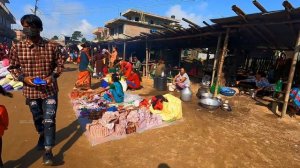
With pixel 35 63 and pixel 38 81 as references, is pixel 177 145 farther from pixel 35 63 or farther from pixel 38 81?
pixel 35 63

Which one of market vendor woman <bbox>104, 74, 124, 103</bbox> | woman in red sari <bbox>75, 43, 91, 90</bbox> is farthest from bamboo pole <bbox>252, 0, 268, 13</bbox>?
woman in red sari <bbox>75, 43, 91, 90</bbox>

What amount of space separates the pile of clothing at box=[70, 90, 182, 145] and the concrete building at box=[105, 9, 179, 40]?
2443 centimetres

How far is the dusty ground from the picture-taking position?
379 cm

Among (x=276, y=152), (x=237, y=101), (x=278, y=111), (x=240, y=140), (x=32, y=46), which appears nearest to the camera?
(x=32, y=46)

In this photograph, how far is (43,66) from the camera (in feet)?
10.6

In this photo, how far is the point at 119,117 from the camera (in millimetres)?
5059

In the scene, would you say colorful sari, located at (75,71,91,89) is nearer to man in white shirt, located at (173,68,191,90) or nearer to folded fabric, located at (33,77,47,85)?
man in white shirt, located at (173,68,191,90)

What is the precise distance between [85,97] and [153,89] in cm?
370

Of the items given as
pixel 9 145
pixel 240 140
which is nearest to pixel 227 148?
pixel 240 140

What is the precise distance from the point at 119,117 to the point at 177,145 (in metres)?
1.39

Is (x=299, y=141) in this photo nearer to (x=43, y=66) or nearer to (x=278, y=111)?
(x=278, y=111)

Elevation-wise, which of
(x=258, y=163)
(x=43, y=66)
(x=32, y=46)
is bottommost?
(x=258, y=163)

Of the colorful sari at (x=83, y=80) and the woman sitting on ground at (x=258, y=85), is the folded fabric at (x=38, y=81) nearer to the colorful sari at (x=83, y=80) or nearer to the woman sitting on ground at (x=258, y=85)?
the colorful sari at (x=83, y=80)

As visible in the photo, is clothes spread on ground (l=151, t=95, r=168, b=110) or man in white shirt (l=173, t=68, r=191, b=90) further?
man in white shirt (l=173, t=68, r=191, b=90)
